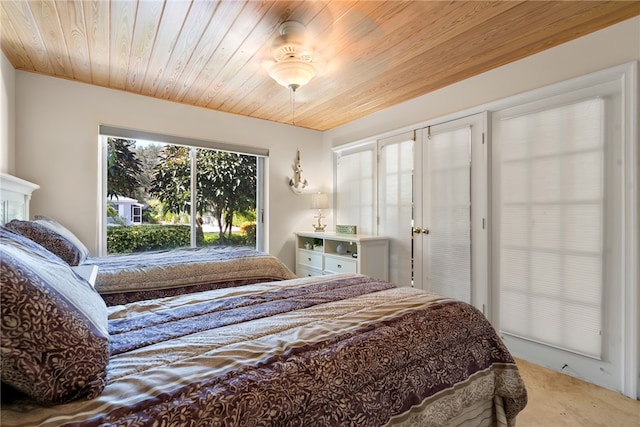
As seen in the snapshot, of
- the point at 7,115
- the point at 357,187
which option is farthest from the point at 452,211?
the point at 7,115

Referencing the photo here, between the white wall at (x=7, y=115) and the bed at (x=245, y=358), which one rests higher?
the white wall at (x=7, y=115)

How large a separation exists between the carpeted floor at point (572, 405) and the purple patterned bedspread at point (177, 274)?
6.37ft

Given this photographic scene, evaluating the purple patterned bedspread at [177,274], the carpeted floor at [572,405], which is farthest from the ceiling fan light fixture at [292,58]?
the carpeted floor at [572,405]

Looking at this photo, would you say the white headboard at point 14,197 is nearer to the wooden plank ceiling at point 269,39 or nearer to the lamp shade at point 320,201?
the wooden plank ceiling at point 269,39

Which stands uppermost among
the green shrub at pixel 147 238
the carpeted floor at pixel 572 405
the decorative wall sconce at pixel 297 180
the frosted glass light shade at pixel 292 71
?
the frosted glass light shade at pixel 292 71

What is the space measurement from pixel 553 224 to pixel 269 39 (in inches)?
97.3

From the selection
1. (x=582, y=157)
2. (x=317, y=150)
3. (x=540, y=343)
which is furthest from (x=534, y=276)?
(x=317, y=150)

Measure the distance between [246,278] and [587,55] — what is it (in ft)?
9.86

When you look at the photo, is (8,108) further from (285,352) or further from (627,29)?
(627,29)

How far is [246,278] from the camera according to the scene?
2527 mm

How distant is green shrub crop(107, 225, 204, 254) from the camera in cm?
316

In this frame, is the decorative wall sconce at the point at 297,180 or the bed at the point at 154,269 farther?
the decorative wall sconce at the point at 297,180

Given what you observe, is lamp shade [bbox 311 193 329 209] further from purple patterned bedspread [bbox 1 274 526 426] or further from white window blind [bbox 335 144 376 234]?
purple patterned bedspread [bbox 1 274 526 426]

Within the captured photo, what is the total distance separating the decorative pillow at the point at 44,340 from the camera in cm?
60
